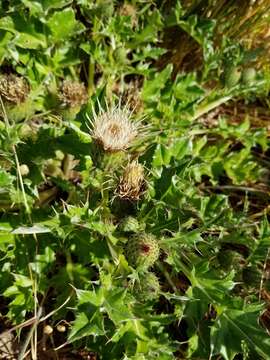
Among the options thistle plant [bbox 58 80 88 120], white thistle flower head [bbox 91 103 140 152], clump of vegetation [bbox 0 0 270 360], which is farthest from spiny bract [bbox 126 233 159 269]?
thistle plant [bbox 58 80 88 120]

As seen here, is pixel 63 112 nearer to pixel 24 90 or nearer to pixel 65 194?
pixel 24 90

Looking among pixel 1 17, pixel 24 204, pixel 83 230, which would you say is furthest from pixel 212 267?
pixel 1 17

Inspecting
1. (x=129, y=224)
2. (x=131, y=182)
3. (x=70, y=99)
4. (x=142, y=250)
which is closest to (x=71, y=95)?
(x=70, y=99)

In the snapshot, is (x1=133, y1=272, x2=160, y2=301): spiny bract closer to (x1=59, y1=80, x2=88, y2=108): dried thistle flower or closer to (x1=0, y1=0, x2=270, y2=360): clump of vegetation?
(x1=0, y1=0, x2=270, y2=360): clump of vegetation

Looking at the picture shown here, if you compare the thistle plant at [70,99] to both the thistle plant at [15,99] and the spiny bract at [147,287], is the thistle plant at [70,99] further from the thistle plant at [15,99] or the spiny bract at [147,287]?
the spiny bract at [147,287]

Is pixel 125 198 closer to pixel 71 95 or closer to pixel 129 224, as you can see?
pixel 129 224

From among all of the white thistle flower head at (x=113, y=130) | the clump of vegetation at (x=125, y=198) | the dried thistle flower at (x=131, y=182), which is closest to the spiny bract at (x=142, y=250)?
the clump of vegetation at (x=125, y=198)
